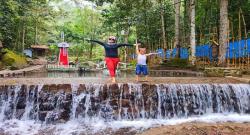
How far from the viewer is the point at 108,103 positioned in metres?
11.1

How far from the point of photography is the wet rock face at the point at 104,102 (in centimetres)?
1090

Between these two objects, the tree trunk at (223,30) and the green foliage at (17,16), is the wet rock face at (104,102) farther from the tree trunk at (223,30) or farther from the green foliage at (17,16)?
the green foliage at (17,16)

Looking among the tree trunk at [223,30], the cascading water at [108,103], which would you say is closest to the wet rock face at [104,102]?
the cascading water at [108,103]

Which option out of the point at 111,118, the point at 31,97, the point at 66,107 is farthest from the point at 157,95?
the point at 31,97

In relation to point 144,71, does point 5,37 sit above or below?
above

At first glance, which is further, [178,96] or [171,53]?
[171,53]

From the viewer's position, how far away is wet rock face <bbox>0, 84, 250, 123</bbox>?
35.8 feet

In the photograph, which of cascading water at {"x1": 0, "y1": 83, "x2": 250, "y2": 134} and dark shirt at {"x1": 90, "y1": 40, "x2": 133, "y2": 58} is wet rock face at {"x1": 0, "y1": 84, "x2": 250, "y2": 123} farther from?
dark shirt at {"x1": 90, "y1": 40, "x2": 133, "y2": 58}

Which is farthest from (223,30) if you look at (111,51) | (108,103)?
(108,103)

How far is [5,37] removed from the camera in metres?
28.8

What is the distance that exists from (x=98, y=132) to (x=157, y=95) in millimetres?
3074

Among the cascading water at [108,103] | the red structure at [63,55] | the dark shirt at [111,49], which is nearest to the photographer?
the cascading water at [108,103]

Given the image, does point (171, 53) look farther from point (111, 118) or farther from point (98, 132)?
point (98, 132)

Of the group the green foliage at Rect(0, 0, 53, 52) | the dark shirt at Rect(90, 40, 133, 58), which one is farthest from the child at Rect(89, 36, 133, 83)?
the green foliage at Rect(0, 0, 53, 52)
